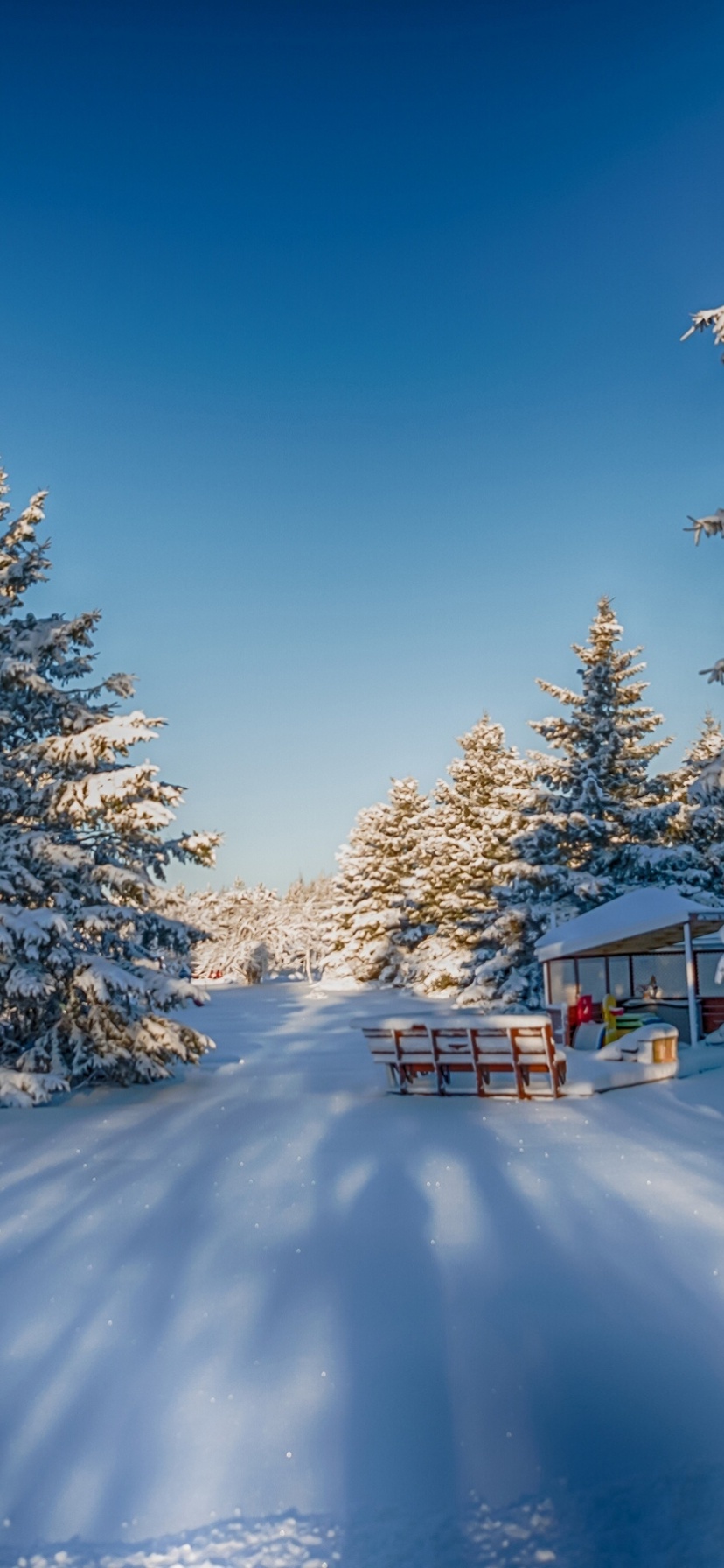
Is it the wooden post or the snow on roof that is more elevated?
the snow on roof

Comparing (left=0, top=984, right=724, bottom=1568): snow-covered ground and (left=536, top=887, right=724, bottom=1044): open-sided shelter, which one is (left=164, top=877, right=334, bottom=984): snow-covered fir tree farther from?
(left=0, top=984, right=724, bottom=1568): snow-covered ground

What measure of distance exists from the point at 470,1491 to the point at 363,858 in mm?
Answer: 42769

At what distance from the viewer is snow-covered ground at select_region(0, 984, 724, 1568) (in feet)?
14.1

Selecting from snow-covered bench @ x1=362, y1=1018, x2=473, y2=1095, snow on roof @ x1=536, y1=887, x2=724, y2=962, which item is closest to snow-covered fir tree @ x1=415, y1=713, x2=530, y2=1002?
snow on roof @ x1=536, y1=887, x2=724, y2=962

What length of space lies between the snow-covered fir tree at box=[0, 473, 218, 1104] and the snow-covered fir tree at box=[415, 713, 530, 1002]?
13425 millimetres

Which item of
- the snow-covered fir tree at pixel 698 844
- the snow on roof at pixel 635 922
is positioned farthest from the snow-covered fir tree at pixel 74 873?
the snow-covered fir tree at pixel 698 844

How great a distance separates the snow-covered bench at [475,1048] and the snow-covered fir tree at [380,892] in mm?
27262

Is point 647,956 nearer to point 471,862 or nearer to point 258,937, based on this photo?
point 471,862

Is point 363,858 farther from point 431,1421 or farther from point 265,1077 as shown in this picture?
point 431,1421

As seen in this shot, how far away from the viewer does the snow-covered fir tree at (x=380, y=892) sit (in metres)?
43.2

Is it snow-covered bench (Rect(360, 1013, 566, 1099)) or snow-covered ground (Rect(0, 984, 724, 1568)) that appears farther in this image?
snow-covered bench (Rect(360, 1013, 566, 1099))

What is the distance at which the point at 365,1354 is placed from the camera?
18.4 ft

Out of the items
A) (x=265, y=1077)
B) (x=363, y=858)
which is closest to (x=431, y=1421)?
(x=265, y=1077)

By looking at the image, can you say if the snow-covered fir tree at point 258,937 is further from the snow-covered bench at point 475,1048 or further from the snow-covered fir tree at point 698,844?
the snow-covered bench at point 475,1048
